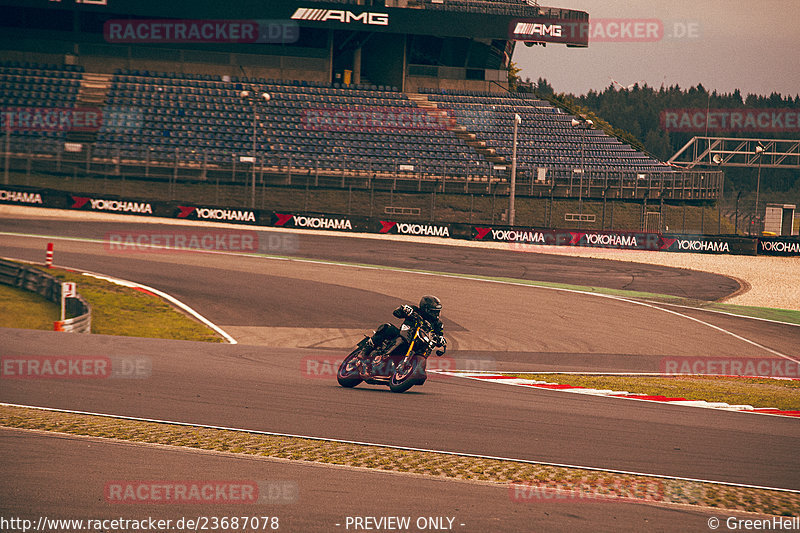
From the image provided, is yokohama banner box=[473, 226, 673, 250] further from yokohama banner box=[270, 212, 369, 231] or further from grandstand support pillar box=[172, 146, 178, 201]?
grandstand support pillar box=[172, 146, 178, 201]

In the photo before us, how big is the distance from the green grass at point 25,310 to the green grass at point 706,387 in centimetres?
1270

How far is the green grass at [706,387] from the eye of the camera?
1252 centimetres

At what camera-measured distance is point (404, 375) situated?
10.9 m

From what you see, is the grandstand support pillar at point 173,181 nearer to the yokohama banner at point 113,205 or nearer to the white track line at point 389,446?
the yokohama banner at point 113,205

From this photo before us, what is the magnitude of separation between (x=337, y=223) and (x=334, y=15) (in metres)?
19.3

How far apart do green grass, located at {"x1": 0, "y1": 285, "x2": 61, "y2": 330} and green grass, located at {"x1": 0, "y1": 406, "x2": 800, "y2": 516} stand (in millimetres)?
10644

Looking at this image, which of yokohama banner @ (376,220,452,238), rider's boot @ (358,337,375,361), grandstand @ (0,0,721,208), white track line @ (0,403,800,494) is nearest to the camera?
white track line @ (0,403,800,494)

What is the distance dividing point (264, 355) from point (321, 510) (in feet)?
29.7

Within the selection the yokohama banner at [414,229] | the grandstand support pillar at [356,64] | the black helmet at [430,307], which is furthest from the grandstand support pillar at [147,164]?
the black helmet at [430,307]

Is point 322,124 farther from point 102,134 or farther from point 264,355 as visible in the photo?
point 264,355

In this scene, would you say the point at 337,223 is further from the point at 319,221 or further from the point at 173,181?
the point at 173,181

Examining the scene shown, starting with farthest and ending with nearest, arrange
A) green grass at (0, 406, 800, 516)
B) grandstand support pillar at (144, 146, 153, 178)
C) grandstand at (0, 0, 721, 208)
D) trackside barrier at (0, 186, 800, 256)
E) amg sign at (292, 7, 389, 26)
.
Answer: amg sign at (292, 7, 389, 26) → grandstand at (0, 0, 721, 208) → grandstand support pillar at (144, 146, 153, 178) → trackside barrier at (0, 186, 800, 256) → green grass at (0, 406, 800, 516)

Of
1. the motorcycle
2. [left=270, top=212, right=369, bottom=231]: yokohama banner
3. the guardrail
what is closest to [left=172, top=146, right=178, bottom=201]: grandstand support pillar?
[left=270, top=212, right=369, bottom=231]: yokohama banner

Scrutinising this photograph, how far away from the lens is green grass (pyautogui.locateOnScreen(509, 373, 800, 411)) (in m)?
12.5
